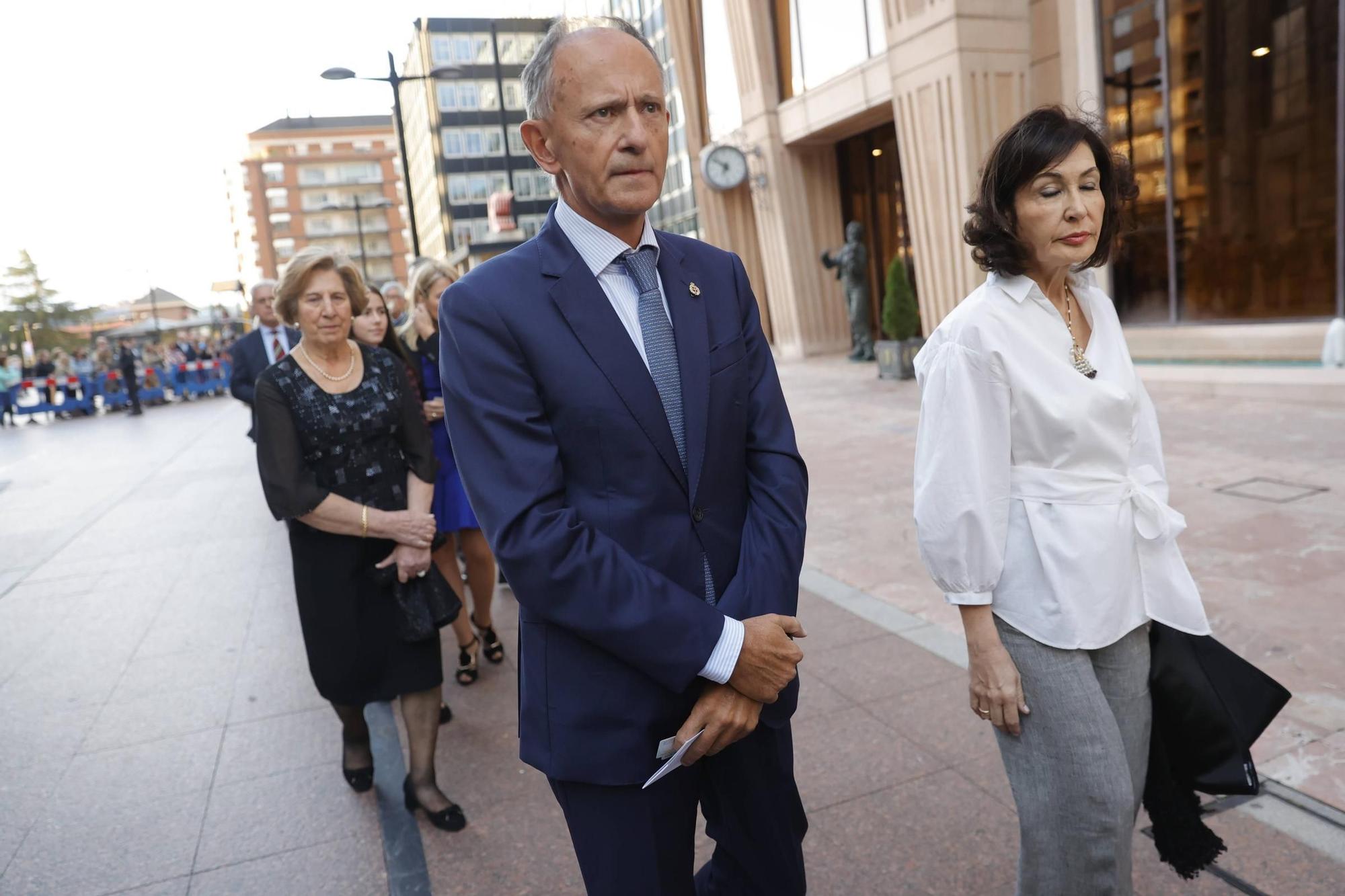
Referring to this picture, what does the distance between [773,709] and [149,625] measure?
5.57 metres

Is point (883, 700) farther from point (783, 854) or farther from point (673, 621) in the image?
point (673, 621)

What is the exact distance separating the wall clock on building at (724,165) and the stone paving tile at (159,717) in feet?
60.6

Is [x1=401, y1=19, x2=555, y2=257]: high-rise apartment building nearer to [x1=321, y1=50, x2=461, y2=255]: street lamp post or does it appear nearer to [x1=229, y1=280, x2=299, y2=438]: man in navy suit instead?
[x1=321, y1=50, x2=461, y2=255]: street lamp post

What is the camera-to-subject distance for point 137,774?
395cm

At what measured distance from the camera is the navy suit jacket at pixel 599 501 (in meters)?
1.59

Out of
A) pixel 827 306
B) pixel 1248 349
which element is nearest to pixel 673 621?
pixel 1248 349

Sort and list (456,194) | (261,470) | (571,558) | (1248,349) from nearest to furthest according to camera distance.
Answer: (571,558) < (261,470) < (1248,349) < (456,194)

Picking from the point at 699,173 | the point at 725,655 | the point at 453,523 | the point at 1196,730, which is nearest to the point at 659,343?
the point at 725,655

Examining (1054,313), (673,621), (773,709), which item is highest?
(1054,313)

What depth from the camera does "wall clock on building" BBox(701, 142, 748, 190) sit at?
2142cm

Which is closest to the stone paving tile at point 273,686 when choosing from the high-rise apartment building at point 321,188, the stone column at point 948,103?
the stone column at point 948,103

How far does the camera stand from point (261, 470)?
331 centimetres

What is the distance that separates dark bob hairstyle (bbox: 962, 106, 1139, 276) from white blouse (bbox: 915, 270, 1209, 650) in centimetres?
7

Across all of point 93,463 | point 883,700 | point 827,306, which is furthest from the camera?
point 827,306
